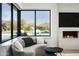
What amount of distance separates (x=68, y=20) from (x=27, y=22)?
1914 millimetres

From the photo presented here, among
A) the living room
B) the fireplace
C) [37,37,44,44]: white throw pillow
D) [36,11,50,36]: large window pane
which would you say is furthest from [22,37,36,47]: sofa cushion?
the fireplace

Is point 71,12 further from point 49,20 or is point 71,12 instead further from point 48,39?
point 48,39

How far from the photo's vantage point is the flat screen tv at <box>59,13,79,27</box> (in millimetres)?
5391

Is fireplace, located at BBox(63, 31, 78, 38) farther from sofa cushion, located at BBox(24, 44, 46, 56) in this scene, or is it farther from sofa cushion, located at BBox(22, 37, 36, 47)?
sofa cushion, located at BBox(22, 37, 36, 47)

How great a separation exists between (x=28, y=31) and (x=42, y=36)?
53cm

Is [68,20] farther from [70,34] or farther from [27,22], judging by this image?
[27,22]

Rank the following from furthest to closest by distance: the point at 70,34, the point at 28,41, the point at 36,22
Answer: the point at 70,34 → the point at 36,22 → the point at 28,41

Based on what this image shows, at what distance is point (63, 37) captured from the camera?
17.3 ft

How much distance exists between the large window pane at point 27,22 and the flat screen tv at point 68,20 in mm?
1385

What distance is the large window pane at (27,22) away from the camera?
4161mm

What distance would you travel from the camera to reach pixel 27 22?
434 centimetres

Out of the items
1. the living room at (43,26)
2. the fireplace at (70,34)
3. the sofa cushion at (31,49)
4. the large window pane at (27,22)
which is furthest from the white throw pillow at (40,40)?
the fireplace at (70,34)

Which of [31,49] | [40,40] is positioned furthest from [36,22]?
[31,49]

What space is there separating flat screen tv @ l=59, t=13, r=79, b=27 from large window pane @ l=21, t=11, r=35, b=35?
4.54 ft
